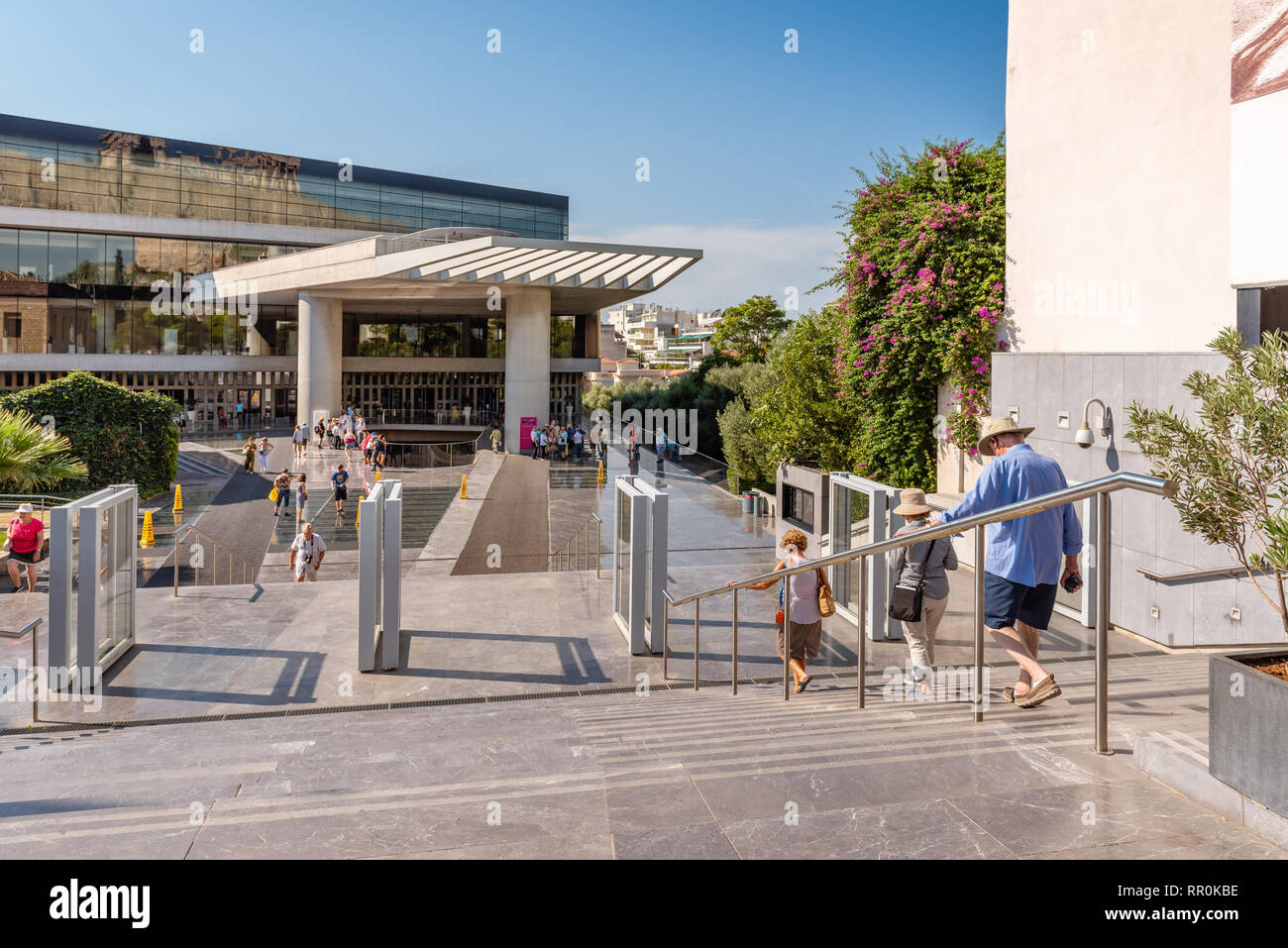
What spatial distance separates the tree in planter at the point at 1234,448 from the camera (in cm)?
373

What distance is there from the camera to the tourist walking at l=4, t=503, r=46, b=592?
12.7m

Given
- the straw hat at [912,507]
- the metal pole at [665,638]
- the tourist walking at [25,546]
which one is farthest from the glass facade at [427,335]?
the straw hat at [912,507]

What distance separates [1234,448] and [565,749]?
153 inches

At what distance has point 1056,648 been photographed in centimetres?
907

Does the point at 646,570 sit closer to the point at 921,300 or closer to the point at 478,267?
the point at 921,300

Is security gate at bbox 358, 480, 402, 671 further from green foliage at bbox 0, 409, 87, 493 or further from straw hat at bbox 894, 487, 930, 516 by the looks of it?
green foliage at bbox 0, 409, 87, 493

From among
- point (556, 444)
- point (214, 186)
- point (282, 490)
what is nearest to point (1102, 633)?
point (282, 490)

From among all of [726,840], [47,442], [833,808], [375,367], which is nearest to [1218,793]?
[833,808]

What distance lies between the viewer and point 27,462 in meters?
17.8

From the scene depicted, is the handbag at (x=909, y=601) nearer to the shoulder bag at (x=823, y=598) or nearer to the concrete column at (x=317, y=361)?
the shoulder bag at (x=823, y=598)

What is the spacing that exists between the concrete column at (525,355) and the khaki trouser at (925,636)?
3420 centimetres

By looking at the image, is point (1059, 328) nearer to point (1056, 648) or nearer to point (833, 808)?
point (1056, 648)

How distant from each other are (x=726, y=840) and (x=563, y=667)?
627 centimetres
